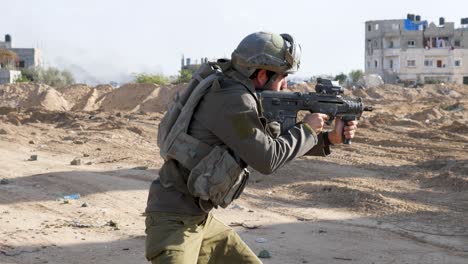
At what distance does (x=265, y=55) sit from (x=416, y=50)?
267 ft

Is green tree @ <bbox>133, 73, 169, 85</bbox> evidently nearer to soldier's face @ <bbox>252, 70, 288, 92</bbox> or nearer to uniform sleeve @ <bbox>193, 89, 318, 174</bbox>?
soldier's face @ <bbox>252, 70, 288, 92</bbox>

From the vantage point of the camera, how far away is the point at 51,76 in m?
55.8

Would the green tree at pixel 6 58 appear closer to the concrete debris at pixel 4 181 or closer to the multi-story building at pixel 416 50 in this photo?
the multi-story building at pixel 416 50

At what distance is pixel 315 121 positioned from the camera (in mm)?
4133

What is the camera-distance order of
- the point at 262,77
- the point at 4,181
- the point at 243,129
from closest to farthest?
the point at 243,129 → the point at 262,77 → the point at 4,181

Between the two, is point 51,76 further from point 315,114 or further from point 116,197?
point 315,114

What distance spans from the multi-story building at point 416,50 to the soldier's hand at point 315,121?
3039 inches

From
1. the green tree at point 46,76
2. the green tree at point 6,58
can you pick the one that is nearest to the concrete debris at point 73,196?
the green tree at point 46,76

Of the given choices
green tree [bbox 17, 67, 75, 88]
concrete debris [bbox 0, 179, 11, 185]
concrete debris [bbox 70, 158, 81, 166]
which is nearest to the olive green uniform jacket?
concrete debris [bbox 0, 179, 11, 185]

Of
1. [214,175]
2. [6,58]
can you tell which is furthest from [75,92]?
[214,175]

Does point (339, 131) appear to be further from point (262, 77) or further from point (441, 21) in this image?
point (441, 21)

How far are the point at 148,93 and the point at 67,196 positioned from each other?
24.6 meters

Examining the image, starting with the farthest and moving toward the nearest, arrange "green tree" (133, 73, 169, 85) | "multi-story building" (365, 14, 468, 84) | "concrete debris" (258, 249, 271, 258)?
"multi-story building" (365, 14, 468, 84) → "green tree" (133, 73, 169, 85) → "concrete debris" (258, 249, 271, 258)

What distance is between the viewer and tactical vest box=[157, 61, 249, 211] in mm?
3805
